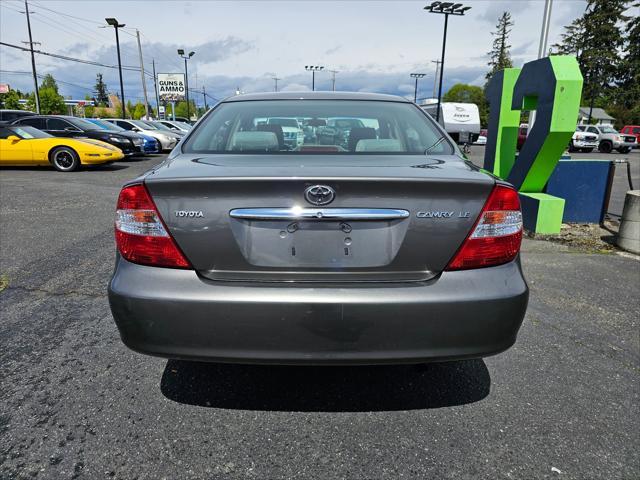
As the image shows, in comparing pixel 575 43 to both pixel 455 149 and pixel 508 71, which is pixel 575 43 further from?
pixel 455 149

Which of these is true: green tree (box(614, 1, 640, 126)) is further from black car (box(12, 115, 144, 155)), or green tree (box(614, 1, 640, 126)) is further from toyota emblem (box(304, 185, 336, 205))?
toyota emblem (box(304, 185, 336, 205))

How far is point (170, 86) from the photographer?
4997 cm

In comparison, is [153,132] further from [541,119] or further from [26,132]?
[541,119]

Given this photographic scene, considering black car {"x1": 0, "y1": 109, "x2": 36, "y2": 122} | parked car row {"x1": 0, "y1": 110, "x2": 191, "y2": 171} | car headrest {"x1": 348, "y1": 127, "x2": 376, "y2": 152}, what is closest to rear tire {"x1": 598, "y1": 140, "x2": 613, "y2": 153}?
parked car row {"x1": 0, "y1": 110, "x2": 191, "y2": 171}

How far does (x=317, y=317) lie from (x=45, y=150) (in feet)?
44.1

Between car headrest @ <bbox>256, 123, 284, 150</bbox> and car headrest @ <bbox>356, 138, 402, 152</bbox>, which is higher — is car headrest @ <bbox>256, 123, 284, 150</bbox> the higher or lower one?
the higher one

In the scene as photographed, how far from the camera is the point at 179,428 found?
219 centimetres

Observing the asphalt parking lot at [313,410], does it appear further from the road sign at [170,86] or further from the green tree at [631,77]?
the green tree at [631,77]

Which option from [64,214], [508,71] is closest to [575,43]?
[508,71]

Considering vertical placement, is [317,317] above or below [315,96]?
below

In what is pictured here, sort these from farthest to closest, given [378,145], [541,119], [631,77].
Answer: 1. [631,77]
2. [541,119]
3. [378,145]

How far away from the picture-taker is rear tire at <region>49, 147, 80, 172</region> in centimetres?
1249

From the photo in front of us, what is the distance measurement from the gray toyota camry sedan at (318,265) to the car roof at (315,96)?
51.5 inches

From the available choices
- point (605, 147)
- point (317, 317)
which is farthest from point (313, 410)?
point (605, 147)
